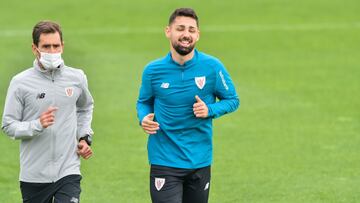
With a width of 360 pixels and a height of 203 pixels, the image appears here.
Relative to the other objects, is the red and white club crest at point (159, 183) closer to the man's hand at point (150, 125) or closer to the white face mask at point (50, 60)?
the man's hand at point (150, 125)

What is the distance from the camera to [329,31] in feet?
103

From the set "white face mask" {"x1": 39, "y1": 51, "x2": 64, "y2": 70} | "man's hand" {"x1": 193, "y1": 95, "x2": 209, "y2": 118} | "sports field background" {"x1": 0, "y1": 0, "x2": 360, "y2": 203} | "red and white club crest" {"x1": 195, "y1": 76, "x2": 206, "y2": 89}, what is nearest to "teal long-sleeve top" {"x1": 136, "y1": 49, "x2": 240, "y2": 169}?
"red and white club crest" {"x1": 195, "y1": 76, "x2": 206, "y2": 89}

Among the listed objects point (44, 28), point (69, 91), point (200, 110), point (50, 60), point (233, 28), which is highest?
point (44, 28)

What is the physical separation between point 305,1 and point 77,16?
307 inches

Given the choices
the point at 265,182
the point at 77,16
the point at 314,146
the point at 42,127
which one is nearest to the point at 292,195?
the point at 265,182

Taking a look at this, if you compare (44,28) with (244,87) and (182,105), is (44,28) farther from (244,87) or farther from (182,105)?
(244,87)

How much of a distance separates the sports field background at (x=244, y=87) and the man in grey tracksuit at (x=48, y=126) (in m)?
3.99

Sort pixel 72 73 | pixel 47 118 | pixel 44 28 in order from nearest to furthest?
1. pixel 47 118
2. pixel 44 28
3. pixel 72 73

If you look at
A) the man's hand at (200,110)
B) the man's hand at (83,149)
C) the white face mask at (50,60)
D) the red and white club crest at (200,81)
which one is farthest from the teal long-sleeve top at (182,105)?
the white face mask at (50,60)

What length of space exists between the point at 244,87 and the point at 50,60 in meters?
14.0

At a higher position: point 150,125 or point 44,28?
point 44,28

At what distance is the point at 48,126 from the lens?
9.05 metres

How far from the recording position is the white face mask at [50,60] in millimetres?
9078

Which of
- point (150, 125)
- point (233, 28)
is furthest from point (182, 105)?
point (233, 28)
